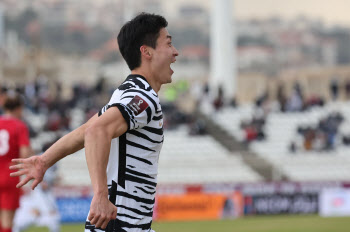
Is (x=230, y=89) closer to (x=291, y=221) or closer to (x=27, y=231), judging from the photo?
(x=291, y=221)

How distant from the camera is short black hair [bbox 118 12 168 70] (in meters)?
4.66

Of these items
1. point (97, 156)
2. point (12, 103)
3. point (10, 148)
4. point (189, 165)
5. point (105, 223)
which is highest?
point (189, 165)

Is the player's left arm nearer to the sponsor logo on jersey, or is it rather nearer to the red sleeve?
the red sleeve

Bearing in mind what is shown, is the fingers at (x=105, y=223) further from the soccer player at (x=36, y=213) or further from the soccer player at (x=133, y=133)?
the soccer player at (x=36, y=213)

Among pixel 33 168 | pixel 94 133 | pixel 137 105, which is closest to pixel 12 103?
pixel 33 168

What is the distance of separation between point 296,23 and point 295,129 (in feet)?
289

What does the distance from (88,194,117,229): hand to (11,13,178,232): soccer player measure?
0.09 ft

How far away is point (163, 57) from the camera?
15.8 feet

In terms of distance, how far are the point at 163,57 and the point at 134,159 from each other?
65 cm

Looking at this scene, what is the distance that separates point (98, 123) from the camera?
4.36 metres

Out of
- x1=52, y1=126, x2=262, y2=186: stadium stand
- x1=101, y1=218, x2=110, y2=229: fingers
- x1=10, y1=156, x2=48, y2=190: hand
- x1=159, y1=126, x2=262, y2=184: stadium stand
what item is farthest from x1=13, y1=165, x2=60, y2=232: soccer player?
x1=159, y1=126, x2=262, y2=184: stadium stand

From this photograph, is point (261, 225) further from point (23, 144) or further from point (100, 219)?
point (100, 219)

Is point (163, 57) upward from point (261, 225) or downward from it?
downward

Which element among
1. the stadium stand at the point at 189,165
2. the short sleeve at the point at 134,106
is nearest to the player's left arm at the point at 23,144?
the short sleeve at the point at 134,106
